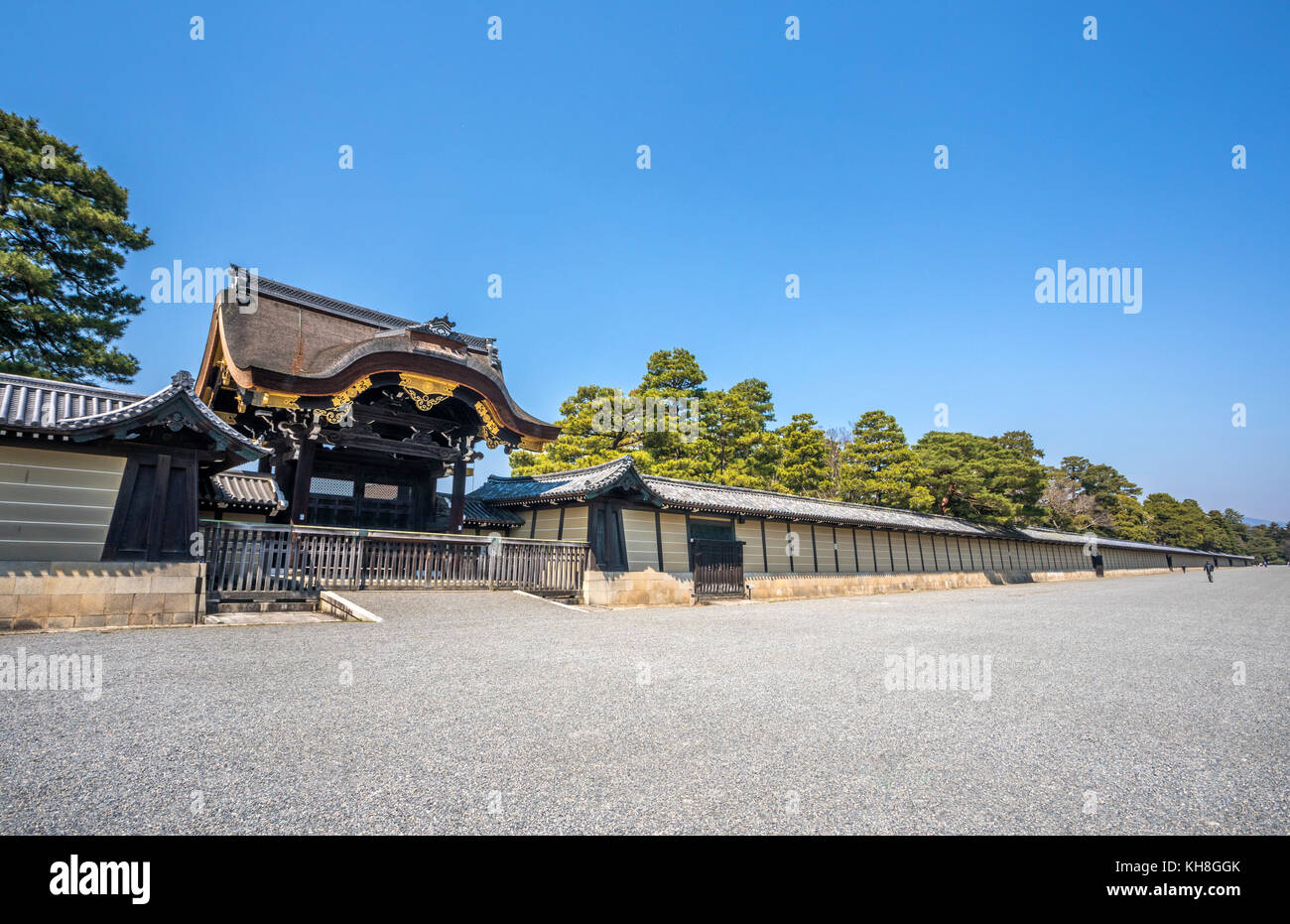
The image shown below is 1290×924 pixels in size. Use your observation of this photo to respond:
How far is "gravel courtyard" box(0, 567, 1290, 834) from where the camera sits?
2.83m

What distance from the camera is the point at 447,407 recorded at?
16.9 meters

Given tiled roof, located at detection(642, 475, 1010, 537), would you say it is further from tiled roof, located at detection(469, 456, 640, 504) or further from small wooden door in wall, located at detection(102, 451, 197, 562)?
small wooden door in wall, located at detection(102, 451, 197, 562)

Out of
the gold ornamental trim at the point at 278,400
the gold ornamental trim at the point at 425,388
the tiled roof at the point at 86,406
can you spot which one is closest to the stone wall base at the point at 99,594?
the tiled roof at the point at 86,406

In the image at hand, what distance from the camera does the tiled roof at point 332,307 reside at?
1659 cm

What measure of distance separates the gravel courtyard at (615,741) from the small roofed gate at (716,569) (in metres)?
9.56

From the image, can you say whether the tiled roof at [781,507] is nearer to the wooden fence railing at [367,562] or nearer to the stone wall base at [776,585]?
the stone wall base at [776,585]

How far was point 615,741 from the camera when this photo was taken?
12.6 feet

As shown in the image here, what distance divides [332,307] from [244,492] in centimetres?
682

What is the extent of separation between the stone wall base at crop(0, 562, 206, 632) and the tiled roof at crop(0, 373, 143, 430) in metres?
2.01

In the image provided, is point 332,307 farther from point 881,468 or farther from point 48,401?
point 881,468

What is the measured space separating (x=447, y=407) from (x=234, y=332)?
551 centimetres

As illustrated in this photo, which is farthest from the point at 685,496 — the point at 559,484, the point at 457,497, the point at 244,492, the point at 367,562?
the point at 244,492

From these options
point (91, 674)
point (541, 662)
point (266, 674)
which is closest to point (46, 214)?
point (91, 674)
